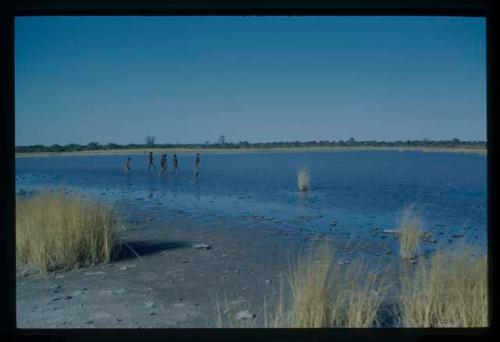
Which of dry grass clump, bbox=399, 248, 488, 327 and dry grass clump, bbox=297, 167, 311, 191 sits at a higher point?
dry grass clump, bbox=297, 167, 311, 191

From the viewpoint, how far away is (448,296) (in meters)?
3.17

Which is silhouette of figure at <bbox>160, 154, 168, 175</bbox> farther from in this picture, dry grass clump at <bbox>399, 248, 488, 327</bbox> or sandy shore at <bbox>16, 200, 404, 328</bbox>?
dry grass clump at <bbox>399, 248, 488, 327</bbox>

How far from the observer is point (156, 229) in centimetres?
587

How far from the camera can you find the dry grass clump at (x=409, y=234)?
4461 millimetres

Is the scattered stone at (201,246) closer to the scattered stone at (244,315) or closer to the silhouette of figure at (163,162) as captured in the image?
the scattered stone at (244,315)

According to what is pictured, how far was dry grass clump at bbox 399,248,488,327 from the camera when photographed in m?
3.05

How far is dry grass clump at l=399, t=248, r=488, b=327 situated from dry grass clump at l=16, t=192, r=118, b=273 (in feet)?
8.82

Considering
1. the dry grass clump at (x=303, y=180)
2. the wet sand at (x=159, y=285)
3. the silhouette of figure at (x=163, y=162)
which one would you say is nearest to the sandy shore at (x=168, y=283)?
the wet sand at (x=159, y=285)

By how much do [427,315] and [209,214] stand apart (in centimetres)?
414

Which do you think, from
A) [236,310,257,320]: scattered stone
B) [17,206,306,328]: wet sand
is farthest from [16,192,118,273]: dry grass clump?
[236,310,257,320]: scattered stone

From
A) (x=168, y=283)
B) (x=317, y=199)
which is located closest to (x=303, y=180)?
(x=317, y=199)

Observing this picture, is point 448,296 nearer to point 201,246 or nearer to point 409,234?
point 409,234

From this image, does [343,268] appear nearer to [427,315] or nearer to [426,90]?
[427,315]
